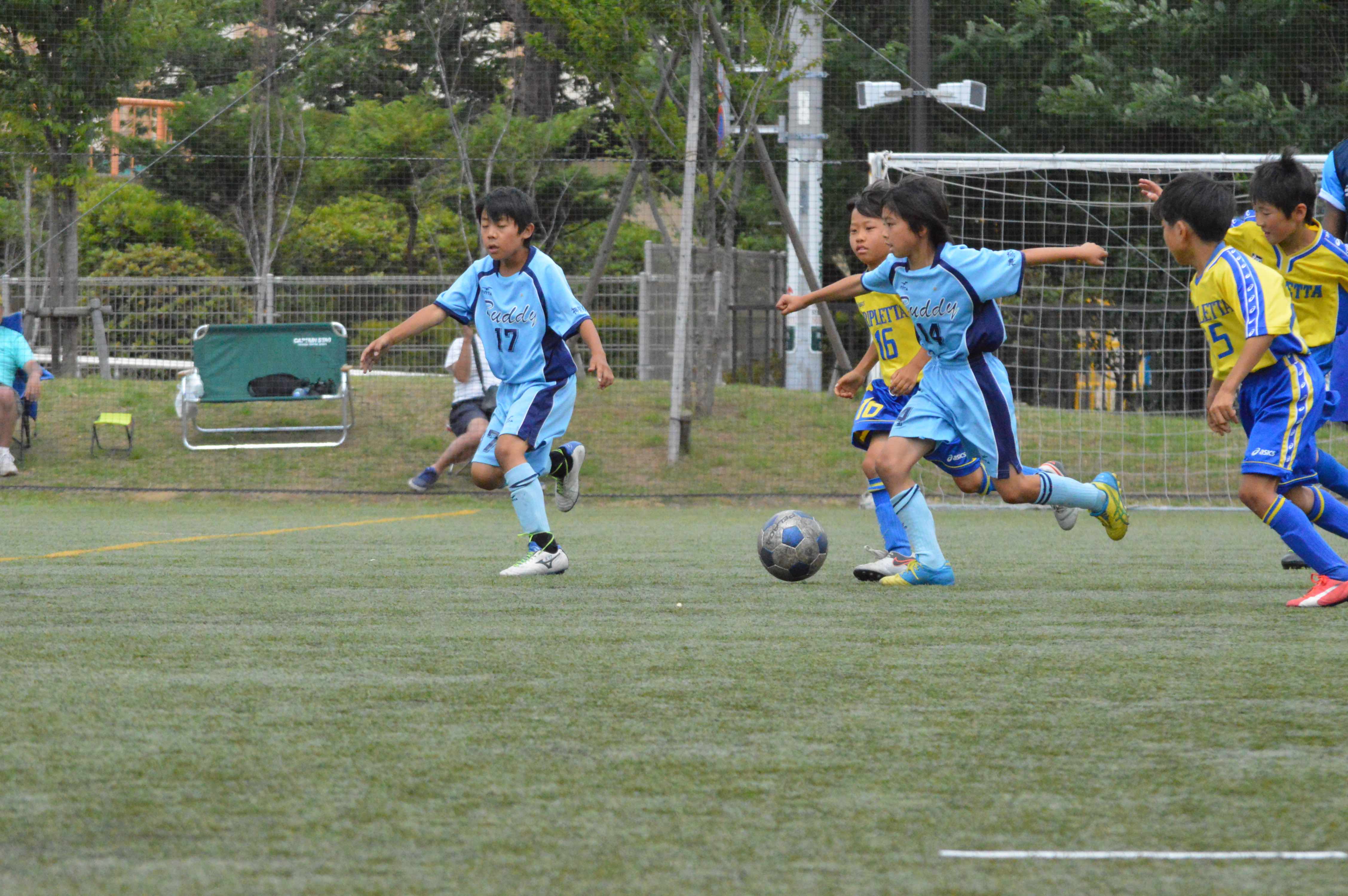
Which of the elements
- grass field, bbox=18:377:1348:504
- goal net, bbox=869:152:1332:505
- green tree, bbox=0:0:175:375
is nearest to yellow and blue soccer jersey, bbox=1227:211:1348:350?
goal net, bbox=869:152:1332:505

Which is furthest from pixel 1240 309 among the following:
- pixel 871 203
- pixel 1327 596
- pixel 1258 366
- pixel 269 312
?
pixel 269 312

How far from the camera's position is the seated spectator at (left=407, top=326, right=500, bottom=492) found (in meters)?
11.7

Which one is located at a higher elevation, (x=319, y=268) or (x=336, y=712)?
(x=319, y=268)

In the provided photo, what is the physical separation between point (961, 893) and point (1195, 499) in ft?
37.4

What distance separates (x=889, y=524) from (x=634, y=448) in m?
7.26

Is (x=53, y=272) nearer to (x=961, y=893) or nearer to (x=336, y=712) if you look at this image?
(x=336, y=712)

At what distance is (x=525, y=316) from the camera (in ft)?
20.5

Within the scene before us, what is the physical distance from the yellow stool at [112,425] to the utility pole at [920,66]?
7.38 metres

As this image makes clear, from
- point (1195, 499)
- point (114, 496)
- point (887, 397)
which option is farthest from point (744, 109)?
point (887, 397)

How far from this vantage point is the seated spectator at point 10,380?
1188cm

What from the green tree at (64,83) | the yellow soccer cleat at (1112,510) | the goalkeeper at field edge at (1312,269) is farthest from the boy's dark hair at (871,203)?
the green tree at (64,83)

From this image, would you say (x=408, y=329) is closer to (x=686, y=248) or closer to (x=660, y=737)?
(x=660, y=737)

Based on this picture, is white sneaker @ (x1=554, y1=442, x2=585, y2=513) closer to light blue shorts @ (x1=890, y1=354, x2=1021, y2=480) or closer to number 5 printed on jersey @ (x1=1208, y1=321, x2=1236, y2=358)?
light blue shorts @ (x1=890, y1=354, x2=1021, y2=480)

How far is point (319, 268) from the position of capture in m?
25.6
